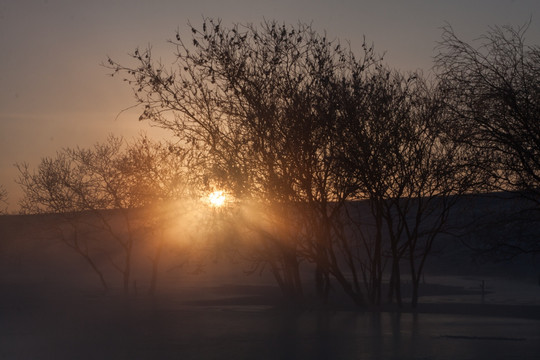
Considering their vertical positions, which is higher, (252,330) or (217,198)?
(217,198)

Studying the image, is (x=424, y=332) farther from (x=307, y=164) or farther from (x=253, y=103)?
(x=253, y=103)

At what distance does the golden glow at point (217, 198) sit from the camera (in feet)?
72.3

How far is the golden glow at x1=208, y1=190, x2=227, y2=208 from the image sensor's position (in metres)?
22.0

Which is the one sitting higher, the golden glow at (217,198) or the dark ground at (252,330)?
the golden glow at (217,198)

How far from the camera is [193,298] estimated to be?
37.1m

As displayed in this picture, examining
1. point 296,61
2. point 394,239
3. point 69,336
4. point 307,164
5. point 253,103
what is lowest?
point 69,336

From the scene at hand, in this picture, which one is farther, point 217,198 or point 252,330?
point 217,198

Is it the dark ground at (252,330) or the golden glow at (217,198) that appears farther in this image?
the golden glow at (217,198)

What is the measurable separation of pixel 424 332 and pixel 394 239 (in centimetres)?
848

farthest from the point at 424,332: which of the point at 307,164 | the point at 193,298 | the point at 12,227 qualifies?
the point at 12,227

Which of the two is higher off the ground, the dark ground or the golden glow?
the golden glow

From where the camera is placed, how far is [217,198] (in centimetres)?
2223

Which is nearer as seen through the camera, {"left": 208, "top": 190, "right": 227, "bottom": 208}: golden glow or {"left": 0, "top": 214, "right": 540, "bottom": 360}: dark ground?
{"left": 0, "top": 214, "right": 540, "bottom": 360}: dark ground

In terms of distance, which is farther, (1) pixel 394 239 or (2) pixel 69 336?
(1) pixel 394 239
